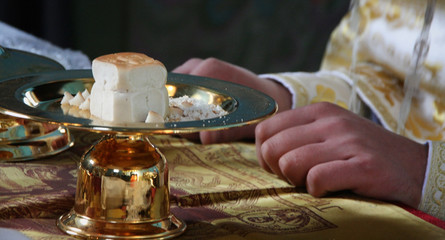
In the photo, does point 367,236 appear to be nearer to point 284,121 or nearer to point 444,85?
point 284,121

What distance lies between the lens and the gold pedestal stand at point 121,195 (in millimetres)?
428

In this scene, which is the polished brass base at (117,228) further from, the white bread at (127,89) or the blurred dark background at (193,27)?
the blurred dark background at (193,27)

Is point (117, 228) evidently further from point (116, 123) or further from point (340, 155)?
point (340, 155)

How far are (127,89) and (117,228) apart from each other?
0.09 metres

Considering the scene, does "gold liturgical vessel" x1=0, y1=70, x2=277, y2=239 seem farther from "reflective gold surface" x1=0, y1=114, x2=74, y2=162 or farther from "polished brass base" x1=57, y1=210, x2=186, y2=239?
"reflective gold surface" x1=0, y1=114, x2=74, y2=162

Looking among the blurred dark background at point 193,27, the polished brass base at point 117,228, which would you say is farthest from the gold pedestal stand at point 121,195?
the blurred dark background at point 193,27

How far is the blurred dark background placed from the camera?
7.27 ft

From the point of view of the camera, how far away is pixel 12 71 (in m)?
0.60

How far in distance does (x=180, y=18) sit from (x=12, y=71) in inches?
68.8

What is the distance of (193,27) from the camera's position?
7.58ft

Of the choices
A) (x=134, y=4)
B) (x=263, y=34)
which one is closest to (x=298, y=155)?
(x=263, y=34)

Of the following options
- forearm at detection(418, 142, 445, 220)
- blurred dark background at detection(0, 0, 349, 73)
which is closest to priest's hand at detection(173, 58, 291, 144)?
forearm at detection(418, 142, 445, 220)

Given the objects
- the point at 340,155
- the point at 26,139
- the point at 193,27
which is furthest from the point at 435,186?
the point at 193,27

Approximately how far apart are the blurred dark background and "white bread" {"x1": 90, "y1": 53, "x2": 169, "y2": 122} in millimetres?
1791
